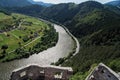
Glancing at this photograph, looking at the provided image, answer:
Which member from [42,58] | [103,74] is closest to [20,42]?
[42,58]

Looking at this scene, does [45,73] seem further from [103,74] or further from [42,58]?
[42,58]

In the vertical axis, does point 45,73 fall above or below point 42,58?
above

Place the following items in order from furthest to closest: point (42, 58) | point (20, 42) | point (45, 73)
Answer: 1. point (20, 42)
2. point (42, 58)
3. point (45, 73)

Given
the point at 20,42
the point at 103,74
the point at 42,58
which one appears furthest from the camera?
the point at 20,42

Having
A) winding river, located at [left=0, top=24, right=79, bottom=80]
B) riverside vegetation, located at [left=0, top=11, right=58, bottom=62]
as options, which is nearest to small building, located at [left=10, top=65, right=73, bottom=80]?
winding river, located at [left=0, top=24, right=79, bottom=80]

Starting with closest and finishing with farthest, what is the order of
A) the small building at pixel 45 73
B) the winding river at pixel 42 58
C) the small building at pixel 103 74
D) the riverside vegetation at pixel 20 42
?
the small building at pixel 103 74, the small building at pixel 45 73, the winding river at pixel 42 58, the riverside vegetation at pixel 20 42

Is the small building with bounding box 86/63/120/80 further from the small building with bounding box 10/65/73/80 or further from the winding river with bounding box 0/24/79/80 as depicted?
the winding river with bounding box 0/24/79/80

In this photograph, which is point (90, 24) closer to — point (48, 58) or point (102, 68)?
point (48, 58)

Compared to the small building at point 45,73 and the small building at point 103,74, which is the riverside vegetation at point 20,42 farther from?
the small building at point 103,74

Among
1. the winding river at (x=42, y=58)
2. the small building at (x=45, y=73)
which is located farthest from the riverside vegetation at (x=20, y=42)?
the small building at (x=45, y=73)
